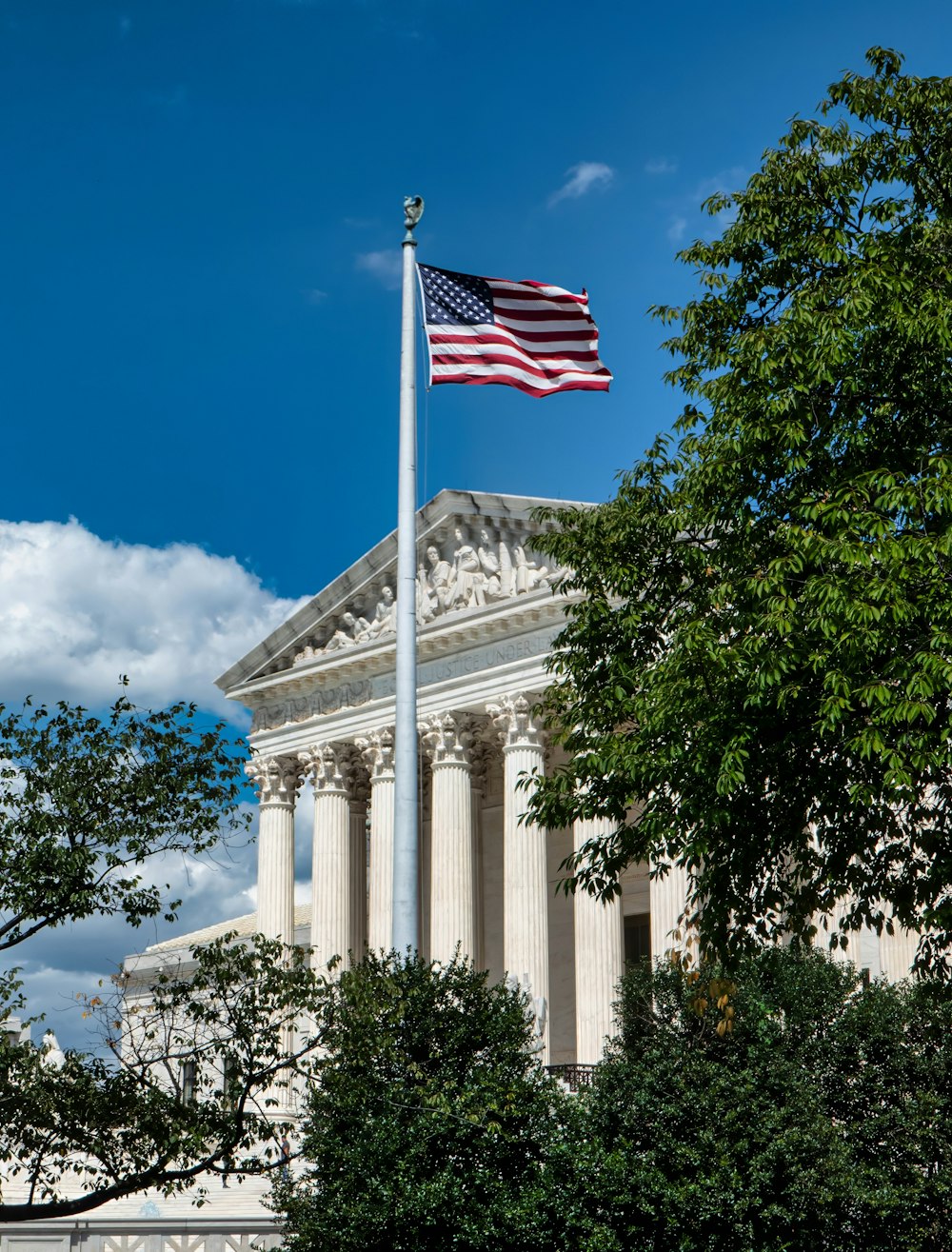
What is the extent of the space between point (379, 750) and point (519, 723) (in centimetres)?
509

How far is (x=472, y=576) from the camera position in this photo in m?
42.5

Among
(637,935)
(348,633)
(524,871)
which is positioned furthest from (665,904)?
(348,633)

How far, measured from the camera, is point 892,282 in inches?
679

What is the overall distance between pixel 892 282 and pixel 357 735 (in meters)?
29.6

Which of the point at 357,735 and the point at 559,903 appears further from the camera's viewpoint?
the point at 559,903

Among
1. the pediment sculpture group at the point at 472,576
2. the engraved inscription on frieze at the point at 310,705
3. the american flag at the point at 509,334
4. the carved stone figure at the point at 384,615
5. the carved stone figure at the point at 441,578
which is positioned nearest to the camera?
the american flag at the point at 509,334

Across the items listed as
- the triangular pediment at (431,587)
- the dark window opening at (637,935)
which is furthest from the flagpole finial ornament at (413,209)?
the dark window opening at (637,935)

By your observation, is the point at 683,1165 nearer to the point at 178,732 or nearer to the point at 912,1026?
the point at 912,1026

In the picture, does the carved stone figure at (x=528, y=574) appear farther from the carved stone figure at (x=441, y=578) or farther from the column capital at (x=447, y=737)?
the column capital at (x=447, y=737)

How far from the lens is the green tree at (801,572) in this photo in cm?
1614

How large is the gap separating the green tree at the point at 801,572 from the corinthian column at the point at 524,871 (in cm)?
1933

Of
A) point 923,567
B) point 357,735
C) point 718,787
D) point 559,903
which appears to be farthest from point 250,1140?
point 559,903

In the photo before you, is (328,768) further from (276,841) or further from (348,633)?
(348,633)

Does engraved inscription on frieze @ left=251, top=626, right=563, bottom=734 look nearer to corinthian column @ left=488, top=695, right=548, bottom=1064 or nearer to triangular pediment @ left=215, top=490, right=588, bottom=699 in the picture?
triangular pediment @ left=215, top=490, right=588, bottom=699
